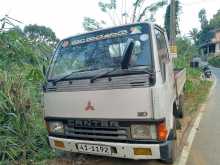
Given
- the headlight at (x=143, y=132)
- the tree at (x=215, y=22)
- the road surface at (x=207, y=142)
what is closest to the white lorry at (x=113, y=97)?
the headlight at (x=143, y=132)

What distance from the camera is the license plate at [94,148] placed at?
3839 millimetres

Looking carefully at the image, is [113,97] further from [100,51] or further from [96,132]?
[100,51]

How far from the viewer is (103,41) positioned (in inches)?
171

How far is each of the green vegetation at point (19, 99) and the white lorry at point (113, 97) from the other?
2.57 feet

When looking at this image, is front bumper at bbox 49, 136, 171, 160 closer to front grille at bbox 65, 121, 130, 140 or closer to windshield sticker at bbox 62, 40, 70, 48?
front grille at bbox 65, 121, 130, 140

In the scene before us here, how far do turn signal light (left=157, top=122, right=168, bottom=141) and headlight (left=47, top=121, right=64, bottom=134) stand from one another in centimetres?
148

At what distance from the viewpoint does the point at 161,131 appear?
353 centimetres

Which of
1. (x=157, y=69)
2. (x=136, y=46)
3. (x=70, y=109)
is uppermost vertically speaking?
(x=136, y=46)

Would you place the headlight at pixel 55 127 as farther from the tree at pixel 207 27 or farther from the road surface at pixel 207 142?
the tree at pixel 207 27

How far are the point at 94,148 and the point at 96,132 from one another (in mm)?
238

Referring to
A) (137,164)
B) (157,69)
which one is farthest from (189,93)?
(157,69)

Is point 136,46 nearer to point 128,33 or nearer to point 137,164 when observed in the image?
point 128,33

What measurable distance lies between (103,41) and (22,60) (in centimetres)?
169

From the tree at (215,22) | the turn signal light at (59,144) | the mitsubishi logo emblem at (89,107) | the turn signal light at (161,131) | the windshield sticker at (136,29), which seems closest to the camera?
the turn signal light at (161,131)
